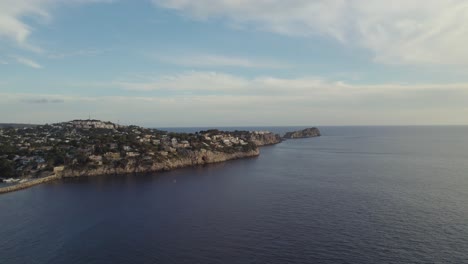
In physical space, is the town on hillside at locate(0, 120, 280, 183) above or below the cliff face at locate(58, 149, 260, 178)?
above

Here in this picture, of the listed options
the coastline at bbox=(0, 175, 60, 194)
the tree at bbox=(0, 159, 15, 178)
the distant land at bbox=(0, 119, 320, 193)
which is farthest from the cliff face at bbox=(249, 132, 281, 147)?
the tree at bbox=(0, 159, 15, 178)

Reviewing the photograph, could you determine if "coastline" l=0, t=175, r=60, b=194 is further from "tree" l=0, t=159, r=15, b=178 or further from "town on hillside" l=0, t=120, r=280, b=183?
"tree" l=0, t=159, r=15, b=178

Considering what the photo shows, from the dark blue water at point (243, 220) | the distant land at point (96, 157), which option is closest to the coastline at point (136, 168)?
the distant land at point (96, 157)

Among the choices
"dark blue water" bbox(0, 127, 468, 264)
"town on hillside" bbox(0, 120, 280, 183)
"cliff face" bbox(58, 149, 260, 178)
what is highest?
"town on hillside" bbox(0, 120, 280, 183)

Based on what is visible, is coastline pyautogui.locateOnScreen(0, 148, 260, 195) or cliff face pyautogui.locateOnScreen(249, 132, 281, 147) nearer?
coastline pyautogui.locateOnScreen(0, 148, 260, 195)

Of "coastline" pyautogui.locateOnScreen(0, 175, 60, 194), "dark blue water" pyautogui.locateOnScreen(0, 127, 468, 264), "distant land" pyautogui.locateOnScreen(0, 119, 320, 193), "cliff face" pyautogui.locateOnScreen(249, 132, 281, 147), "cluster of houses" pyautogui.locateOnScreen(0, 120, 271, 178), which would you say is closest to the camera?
"dark blue water" pyautogui.locateOnScreen(0, 127, 468, 264)

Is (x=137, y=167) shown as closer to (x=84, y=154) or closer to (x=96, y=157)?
(x=96, y=157)
